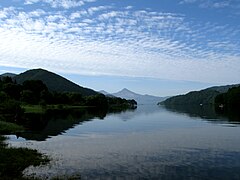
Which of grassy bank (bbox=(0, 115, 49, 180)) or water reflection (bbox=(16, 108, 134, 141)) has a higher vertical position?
water reflection (bbox=(16, 108, 134, 141))

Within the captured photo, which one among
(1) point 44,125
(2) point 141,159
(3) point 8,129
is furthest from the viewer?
(1) point 44,125

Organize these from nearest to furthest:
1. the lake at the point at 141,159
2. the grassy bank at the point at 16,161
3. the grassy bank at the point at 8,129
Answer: the grassy bank at the point at 16,161
the lake at the point at 141,159
the grassy bank at the point at 8,129

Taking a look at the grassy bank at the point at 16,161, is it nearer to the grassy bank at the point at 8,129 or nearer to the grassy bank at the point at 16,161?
the grassy bank at the point at 16,161

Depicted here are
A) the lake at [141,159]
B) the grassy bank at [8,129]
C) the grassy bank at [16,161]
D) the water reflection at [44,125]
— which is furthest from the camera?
the grassy bank at [8,129]

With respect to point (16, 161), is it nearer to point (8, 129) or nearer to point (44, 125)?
point (8, 129)

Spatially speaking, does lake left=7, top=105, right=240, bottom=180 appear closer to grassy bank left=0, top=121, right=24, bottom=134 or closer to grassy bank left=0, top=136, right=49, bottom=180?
grassy bank left=0, top=136, right=49, bottom=180

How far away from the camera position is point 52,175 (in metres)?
31.6

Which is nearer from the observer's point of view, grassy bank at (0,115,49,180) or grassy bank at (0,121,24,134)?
grassy bank at (0,115,49,180)

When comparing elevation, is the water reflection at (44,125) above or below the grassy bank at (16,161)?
above

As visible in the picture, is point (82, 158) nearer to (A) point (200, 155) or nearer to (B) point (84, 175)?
(B) point (84, 175)

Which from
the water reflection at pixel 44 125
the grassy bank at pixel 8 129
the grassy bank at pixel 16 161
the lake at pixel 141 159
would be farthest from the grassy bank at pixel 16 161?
the grassy bank at pixel 8 129

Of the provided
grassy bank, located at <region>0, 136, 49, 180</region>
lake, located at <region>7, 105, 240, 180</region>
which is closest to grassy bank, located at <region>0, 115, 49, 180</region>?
grassy bank, located at <region>0, 136, 49, 180</region>

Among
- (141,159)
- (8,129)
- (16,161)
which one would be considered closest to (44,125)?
(8,129)

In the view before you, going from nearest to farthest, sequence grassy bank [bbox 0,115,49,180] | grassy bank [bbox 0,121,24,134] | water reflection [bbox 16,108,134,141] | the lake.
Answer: grassy bank [bbox 0,115,49,180] < the lake < water reflection [bbox 16,108,134,141] < grassy bank [bbox 0,121,24,134]
